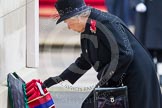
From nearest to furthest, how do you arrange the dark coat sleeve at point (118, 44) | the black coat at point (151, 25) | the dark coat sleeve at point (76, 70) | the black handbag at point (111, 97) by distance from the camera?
the dark coat sleeve at point (118, 44)
the black handbag at point (111, 97)
the dark coat sleeve at point (76, 70)
the black coat at point (151, 25)

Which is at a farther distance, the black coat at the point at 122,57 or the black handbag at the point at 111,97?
the black handbag at the point at 111,97

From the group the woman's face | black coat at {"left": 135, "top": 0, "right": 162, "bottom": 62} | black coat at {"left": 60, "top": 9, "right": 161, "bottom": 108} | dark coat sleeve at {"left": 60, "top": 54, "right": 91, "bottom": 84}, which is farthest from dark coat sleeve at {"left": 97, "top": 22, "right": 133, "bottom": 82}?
black coat at {"left": 135, "top": 0, "right": 162, "bottom": 62}

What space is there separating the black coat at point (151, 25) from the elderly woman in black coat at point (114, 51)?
2425mm

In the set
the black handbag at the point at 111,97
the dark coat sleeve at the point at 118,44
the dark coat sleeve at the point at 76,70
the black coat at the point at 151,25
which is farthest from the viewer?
the black coat at the point at 151,25

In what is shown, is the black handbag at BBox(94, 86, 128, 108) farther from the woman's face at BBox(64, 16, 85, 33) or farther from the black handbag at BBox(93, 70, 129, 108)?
the woman's face at BBox(64, 16, 85, 33)

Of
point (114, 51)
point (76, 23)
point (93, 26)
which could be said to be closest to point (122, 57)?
point (114, 51)

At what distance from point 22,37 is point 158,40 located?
2322mm

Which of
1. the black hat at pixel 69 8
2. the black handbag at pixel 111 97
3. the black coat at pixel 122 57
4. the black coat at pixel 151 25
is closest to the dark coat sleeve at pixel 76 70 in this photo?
the black coat at pixel 122 57

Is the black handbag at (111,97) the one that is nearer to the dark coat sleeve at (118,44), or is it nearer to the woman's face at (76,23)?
the dark coat sleeve at (118,44)

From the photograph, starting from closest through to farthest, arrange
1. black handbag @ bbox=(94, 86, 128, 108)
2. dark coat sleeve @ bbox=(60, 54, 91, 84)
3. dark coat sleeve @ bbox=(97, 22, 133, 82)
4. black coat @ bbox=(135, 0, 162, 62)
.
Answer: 1. dark coat sleeve @ bbox=(97, 22, 133, 82)
2. black handbag @ bbox=(94, 86, 128, 108)
3. dark coat sleeve @ bbox=(60, 54, 91, 84)
4. black coat @ bbox=(135, 0, 162, 62)

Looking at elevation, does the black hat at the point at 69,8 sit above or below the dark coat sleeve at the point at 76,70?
above

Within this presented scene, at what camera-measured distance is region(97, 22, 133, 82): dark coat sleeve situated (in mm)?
3910

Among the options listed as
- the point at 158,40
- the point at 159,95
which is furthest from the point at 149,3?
the point at 159,95

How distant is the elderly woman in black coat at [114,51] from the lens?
393 centimetres
